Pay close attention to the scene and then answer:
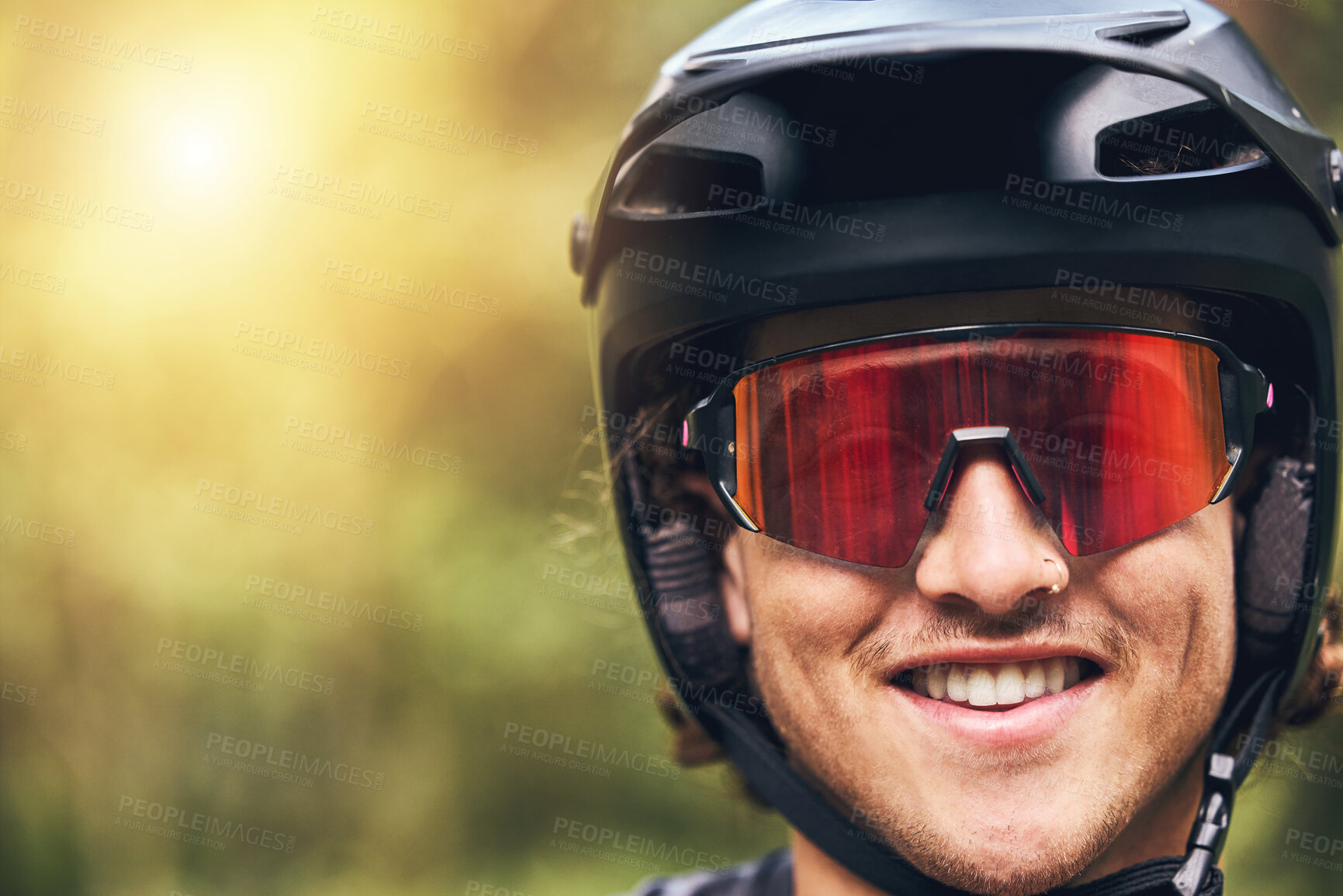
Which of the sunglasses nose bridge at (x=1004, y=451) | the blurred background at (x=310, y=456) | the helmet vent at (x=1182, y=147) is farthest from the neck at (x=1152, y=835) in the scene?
the blurred background at (x=310, y=456)

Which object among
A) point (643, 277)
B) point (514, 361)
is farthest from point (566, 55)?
point (643, 277)

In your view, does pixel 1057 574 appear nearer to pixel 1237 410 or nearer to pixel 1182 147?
pixel 1237 410

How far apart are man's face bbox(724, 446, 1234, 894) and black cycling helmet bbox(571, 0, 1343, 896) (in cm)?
12

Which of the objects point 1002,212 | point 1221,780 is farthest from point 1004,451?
point 1221,780

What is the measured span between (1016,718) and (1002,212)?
56 cm

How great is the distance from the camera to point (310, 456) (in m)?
3.31

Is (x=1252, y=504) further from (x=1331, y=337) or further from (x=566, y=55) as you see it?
(x=566, y=55)

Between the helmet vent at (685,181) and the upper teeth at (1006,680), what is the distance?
0.61 metres

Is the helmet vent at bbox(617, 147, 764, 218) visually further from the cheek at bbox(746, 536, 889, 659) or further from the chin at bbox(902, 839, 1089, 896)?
the chin at bbox(902, 839, 1089, 896)

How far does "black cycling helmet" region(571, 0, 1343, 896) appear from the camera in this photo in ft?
3.13

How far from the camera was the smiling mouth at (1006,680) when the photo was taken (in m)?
1.01

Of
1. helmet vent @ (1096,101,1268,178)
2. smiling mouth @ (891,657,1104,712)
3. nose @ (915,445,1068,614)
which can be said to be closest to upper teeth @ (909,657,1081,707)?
smiling mouth @ (891,657,1104,712)

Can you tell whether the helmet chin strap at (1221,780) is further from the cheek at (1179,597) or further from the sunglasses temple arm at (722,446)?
the sunglasses temple arm at (722,446)

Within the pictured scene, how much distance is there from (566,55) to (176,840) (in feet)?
10.5
